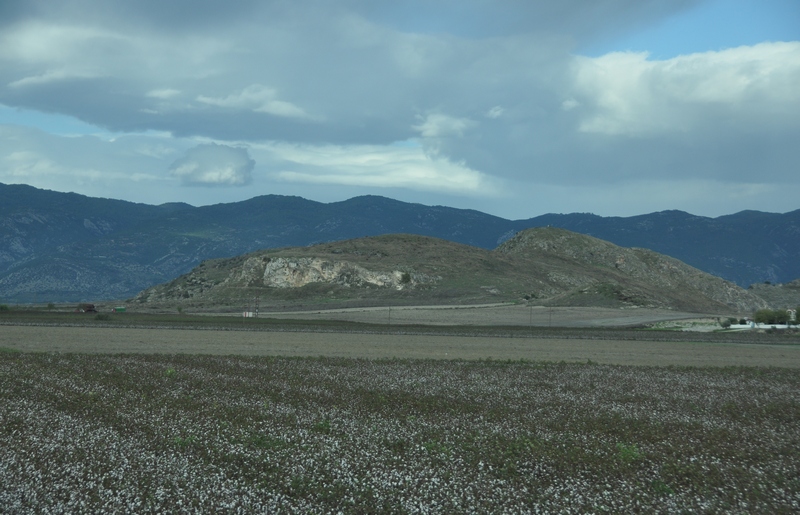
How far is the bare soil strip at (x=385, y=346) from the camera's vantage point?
151 ft

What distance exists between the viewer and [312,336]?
202 ft

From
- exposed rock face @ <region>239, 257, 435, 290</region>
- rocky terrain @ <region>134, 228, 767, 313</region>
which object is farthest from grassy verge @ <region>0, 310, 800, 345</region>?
exposed rock face @ <region>239, 257, 435, 290</region>

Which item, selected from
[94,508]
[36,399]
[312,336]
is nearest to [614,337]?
[312,336]

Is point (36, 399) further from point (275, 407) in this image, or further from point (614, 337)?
point (614, 337)

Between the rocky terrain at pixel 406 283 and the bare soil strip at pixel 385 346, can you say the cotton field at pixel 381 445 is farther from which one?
the rocky terrain at pixel 406 283

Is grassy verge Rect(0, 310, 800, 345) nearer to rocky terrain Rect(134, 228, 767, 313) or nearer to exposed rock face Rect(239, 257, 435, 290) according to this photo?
rocky terrain Rect(134, 228, 767, 313)

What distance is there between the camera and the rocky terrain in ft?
448

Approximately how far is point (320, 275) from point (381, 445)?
142338 millimetres

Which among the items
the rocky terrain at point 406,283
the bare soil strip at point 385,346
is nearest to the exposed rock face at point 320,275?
the rocky terrain at point 406,283

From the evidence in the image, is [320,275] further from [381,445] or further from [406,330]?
[381,445]

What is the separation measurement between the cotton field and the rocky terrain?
9654 cm

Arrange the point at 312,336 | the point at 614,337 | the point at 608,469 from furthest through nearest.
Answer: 1. the point at 614,337
2. the point at 312,336
3. the point at 608,469

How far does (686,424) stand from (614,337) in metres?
48.5

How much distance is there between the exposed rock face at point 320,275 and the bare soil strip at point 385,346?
9069cm
